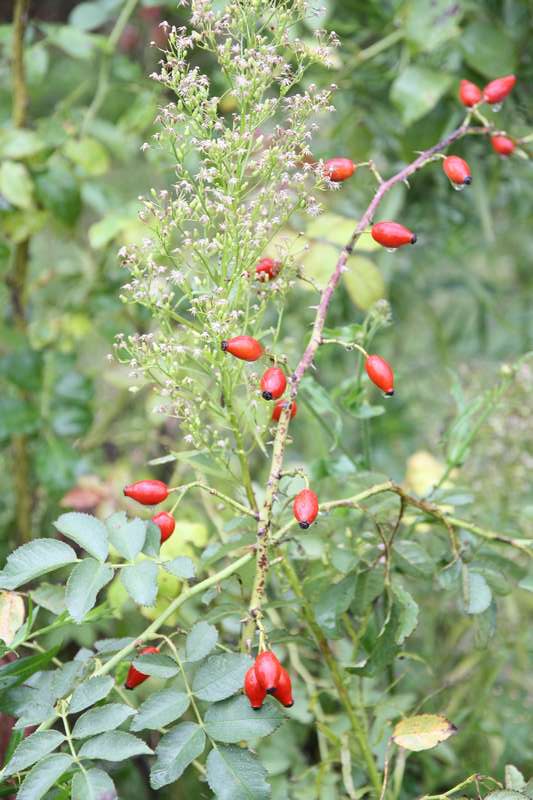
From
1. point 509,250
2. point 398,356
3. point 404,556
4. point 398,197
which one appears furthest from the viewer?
point 509,250

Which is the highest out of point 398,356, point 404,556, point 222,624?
point 404,556

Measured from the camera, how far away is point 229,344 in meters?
0.47

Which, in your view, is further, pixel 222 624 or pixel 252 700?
pixel 222 624

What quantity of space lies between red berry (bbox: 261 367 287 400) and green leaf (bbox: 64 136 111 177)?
0.61m

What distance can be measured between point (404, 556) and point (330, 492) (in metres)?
0.20

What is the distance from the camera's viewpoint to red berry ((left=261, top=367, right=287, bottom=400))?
48cm

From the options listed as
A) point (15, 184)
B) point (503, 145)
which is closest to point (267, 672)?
point (503, 145)

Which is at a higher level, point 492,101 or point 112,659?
point 492,101

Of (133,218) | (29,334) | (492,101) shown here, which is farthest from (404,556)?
(29,334)

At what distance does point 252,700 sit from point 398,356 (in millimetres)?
1040

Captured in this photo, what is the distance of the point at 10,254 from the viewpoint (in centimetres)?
100

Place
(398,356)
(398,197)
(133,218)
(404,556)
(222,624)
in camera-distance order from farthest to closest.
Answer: (398,356)
(398,197)
(133,218)
(222,624)
(404,556)

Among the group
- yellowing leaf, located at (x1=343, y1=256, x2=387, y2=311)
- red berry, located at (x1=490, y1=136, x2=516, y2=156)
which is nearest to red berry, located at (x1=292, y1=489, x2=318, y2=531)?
red berry, located at (x1=490, y1=136, x2=516, y2=156)

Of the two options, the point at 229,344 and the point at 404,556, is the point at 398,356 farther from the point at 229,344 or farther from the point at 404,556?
the point at 229,344
